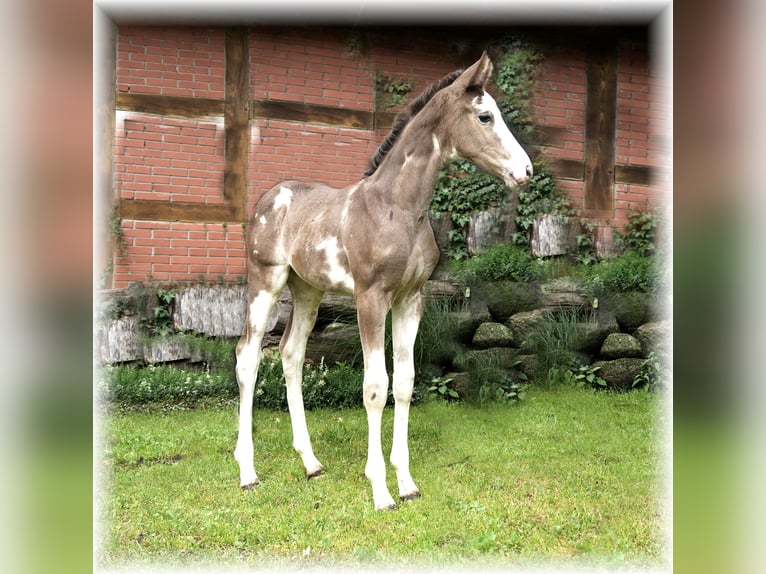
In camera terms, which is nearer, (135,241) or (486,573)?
(486,573)

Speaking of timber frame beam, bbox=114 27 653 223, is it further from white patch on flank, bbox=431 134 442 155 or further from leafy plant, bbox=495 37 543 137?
white patch on flank, bbox=431 134 442 155

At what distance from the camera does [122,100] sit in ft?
19.3

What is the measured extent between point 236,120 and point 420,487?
3888 millimetres

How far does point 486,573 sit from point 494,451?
187 cm

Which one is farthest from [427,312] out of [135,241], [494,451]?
[135,241]

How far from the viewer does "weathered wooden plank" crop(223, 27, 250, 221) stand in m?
5.99

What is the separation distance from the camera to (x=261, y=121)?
20.0ft

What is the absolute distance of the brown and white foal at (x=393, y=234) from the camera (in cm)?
376

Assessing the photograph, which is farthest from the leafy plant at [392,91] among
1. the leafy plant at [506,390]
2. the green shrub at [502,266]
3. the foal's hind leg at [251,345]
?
the leafy plant at [506,390]

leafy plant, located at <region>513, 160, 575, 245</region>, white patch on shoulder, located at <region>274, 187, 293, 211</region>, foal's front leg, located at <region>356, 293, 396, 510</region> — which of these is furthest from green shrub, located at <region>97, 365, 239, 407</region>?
leafy plant, located at <region>513, 160, 575, 245</region>

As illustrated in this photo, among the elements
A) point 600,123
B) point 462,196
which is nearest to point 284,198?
point 462,196
